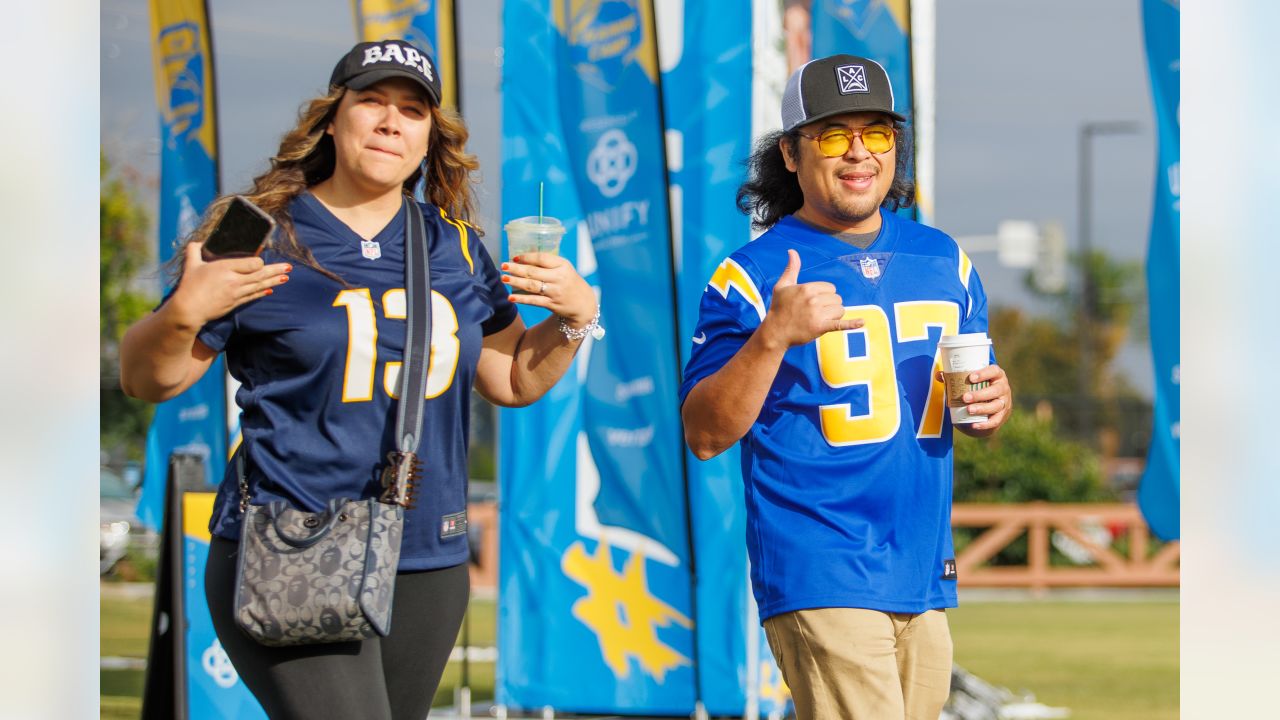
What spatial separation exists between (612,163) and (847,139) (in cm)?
360

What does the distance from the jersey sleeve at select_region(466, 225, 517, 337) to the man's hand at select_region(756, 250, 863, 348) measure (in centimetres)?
57

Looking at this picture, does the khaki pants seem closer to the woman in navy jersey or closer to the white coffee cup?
the white coffee cup

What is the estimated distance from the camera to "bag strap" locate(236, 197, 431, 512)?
2783 mm

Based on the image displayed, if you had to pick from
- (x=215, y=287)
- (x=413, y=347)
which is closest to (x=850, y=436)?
(x=413, y=347)

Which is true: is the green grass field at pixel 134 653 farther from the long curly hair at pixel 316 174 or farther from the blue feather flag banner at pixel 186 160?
the long curly hair at pixel 316 174

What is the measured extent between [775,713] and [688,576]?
73 cm

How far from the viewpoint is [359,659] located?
2.80 meters

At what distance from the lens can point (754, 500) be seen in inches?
124

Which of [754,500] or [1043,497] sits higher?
[754,500]

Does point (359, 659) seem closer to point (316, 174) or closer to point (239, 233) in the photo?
point (239, 233)

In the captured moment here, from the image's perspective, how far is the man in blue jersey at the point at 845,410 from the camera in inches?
119
